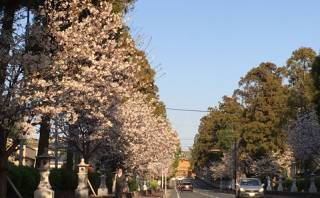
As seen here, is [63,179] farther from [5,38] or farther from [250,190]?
[250,190]

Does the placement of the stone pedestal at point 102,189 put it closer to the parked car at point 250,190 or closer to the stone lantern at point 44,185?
the stone lantern at point 44,185

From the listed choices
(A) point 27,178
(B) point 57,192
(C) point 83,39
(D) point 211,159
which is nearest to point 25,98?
(C) point 83,39

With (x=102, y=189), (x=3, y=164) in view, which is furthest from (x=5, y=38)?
(x=102, y=189)

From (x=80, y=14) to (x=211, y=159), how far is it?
9923cm

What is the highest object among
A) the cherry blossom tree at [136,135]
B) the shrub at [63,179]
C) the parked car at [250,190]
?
the cherry blossom tree at [136,135]

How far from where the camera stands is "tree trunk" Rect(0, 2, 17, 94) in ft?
Answer: 50.4

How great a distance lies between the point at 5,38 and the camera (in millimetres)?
15414

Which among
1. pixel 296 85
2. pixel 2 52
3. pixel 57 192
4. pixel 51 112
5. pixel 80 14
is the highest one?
pixel 296 85

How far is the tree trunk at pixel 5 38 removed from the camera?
15.4m

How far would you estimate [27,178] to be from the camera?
821 inches

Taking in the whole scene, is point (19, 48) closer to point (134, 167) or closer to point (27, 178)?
point (27, 178)

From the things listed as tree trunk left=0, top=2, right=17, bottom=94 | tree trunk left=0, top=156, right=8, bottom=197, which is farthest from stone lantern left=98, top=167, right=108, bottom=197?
tree trunk left=0, top=2, right=17, bottom=94

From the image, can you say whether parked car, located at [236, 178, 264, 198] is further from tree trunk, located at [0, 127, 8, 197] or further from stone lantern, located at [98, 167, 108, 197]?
tree trunk, located at [0, 127, 8, 197]

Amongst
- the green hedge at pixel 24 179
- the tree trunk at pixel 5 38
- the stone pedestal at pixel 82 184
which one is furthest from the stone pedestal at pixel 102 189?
the tree trunk at pixel 5 38
